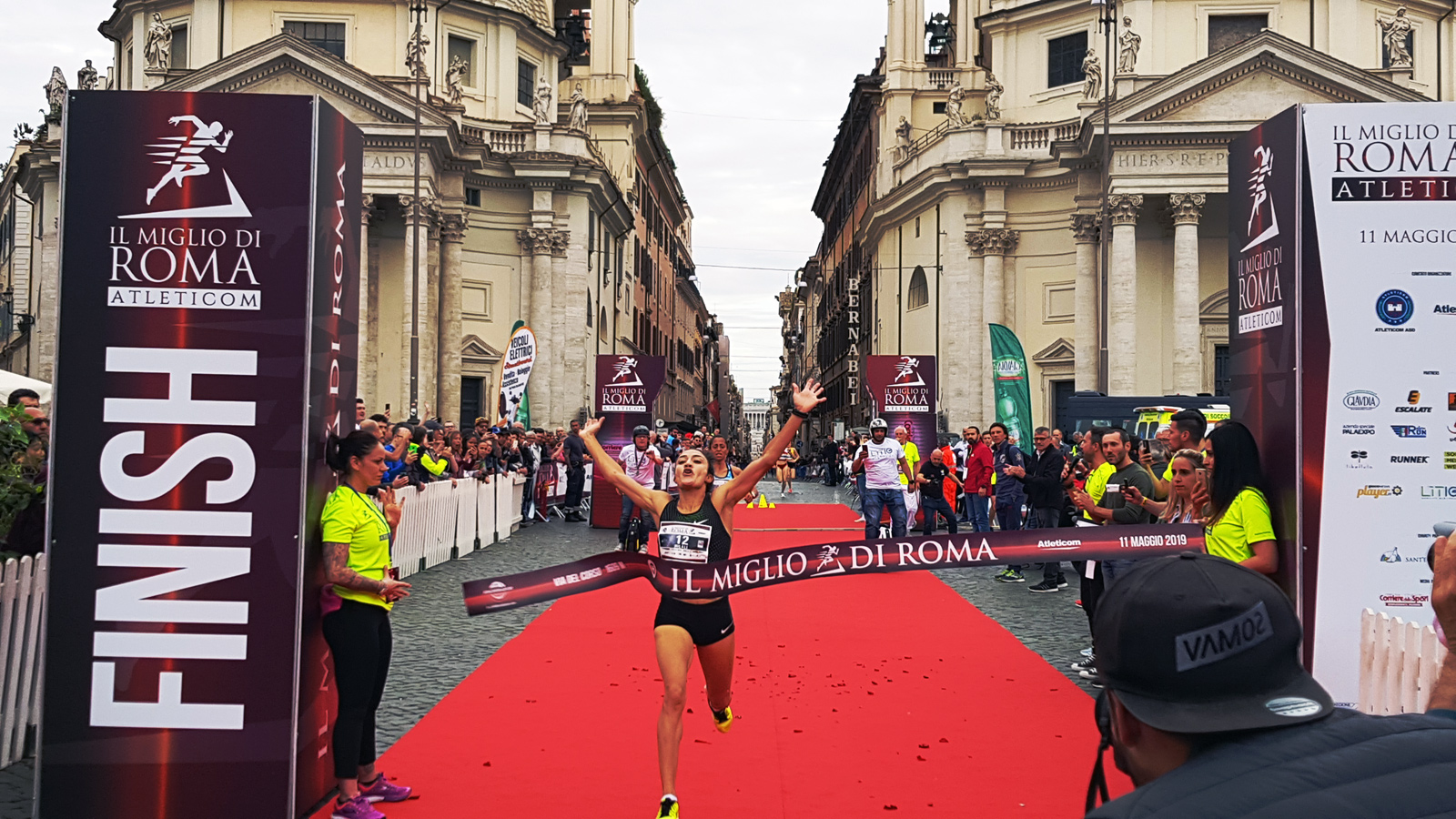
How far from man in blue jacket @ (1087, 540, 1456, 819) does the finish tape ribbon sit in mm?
4233

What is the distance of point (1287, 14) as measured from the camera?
4394 centimetres

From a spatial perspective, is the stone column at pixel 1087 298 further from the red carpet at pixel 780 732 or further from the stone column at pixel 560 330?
the red carpet at pixel 780 732

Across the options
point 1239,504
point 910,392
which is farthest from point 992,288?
point 1239,504

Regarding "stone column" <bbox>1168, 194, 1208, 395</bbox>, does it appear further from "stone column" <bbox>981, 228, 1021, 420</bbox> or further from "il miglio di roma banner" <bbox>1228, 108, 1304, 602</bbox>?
"il miglio di roma banner" <bbox>1228, 108, 1304, 602</bbox>

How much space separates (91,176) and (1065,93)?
47.6 m

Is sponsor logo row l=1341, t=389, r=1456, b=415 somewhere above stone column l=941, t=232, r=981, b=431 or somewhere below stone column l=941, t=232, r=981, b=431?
below

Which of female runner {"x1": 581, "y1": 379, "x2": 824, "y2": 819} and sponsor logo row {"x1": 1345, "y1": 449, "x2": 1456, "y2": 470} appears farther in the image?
sponsor logo row {"x1": 1345, "y1": 449, "x2": 1456, "y2": 470}

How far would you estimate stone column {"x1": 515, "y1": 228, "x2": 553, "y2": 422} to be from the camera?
46.3m

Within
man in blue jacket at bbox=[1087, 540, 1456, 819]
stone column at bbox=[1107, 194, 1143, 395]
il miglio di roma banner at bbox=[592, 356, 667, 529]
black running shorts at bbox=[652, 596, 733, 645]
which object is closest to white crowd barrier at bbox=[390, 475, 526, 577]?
il miglio di roma banner at bbox=[592, 356, 667, 529]

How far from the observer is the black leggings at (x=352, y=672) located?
5496 millimetres

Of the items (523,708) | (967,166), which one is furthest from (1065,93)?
(523,708)

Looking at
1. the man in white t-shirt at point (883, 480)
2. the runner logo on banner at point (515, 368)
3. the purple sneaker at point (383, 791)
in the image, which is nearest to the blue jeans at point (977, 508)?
the man in white t-shirt at point (883, 480)

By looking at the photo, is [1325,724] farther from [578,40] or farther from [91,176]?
[578,40]

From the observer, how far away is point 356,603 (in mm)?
5590
